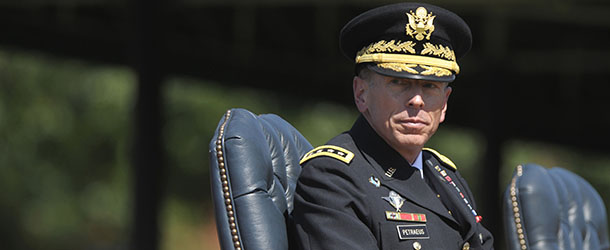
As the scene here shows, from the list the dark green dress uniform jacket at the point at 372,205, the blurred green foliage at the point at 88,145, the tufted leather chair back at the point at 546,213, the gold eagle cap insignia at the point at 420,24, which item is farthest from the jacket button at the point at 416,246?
the blurred green foliage at the point at 88,145

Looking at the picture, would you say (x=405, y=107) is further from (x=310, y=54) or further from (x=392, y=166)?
(x=310, y=54)

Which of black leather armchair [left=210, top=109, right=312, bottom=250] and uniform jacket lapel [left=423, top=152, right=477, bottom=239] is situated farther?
uniform jacket lapel [left=423, top=152, right=477, bottom=239]

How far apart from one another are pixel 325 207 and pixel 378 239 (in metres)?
0.19

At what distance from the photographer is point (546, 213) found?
3420 mm

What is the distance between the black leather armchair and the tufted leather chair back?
99cm

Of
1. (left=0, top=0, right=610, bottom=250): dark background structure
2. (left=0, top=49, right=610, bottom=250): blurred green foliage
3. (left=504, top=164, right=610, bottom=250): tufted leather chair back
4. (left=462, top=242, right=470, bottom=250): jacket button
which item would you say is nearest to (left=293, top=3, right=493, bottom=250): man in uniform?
(left=462, top=242, right=470, bottom=250): jacket button

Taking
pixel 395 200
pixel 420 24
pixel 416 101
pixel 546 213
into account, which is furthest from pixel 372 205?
pixel 546 213

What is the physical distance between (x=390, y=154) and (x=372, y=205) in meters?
0.21

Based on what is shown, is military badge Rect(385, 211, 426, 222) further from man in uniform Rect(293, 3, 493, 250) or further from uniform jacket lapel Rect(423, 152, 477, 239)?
uniform jacket lapel Rect(423, 152, 477, 239)

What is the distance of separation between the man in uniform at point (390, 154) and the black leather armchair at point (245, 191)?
100 mm

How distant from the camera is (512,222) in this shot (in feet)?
11.1

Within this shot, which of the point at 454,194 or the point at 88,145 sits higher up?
the point at 454,194

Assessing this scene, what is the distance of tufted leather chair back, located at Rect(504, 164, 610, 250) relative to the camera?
3.37 meters

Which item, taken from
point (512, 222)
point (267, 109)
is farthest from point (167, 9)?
point (267, 109)
